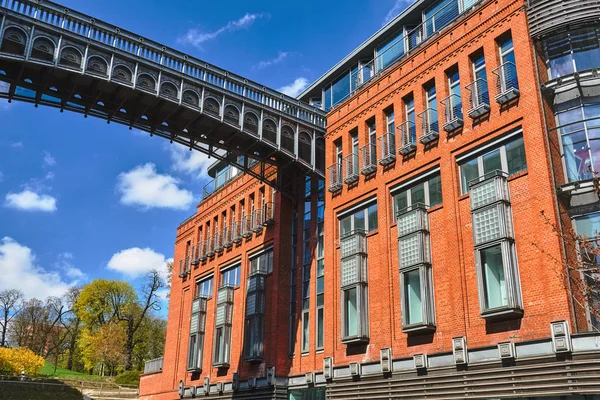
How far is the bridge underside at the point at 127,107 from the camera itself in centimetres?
2195

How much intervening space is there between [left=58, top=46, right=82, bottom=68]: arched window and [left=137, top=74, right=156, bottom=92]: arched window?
2.36 meters

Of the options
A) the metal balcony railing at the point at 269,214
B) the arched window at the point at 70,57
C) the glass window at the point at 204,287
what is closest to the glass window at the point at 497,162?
the metal balcony railing at the point at 269,214

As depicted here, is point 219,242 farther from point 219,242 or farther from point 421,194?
point 421,194

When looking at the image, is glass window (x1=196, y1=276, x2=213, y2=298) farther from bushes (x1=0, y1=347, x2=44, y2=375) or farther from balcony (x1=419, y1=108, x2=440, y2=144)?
bushes (x1=0, y1=347, x2=44, y2=375)

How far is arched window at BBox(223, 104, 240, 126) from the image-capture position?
2520 centimetres

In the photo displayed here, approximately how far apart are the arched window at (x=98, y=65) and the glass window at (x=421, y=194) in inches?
465

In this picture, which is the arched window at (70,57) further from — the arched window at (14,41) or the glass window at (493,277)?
the glass window at (493,277)

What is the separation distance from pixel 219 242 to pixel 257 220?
15.2 feet

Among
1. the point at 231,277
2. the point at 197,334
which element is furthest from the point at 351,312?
the point at 197,334

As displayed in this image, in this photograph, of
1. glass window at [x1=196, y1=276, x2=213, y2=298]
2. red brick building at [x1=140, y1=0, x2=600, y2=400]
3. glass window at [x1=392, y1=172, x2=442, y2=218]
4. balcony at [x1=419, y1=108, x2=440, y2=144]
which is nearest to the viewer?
red brick building at [x1=140, y1=0, x2=600, y2=400]

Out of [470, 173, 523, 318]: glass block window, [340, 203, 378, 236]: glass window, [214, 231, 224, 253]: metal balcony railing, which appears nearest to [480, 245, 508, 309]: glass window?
[470, 173, 523, 318]: glass block window

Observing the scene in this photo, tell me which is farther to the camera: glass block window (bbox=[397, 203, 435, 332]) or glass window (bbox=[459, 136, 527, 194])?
glass block window (bbox=[397, 203, 435, 332])

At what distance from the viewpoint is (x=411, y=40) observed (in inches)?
1005

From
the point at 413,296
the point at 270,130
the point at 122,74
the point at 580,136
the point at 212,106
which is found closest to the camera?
the point at 580,136
